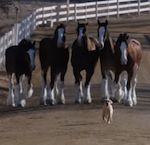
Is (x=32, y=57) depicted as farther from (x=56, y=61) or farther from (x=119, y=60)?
(x=119, y=60)

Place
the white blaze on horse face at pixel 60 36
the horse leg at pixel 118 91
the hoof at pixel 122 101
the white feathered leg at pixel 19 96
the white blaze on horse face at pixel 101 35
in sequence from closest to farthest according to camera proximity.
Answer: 1. the white blaze on horse face at pixel 101 35
2. the horse leg at pixel 118 91
3. the hoof at pixel 122 101
4. the white blaze on horse face at pixel 60 36
5. the white feathered leg at pixel 19 96

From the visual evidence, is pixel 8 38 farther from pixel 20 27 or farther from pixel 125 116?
pixel 125 116

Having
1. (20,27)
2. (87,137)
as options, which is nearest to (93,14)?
(20,27)

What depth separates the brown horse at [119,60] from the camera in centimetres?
2092

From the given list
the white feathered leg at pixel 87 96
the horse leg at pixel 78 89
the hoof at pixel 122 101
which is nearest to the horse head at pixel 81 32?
the horse leg at pixel 78 89

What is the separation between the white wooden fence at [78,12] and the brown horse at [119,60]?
55.8 feet

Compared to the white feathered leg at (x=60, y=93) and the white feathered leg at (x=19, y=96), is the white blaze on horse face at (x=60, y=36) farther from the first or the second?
the white feathered leg at (x=19, y=96)

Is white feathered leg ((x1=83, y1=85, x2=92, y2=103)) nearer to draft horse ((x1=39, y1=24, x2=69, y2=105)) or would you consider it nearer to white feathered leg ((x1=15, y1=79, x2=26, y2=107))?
draft horse ((x1=39, y1=24, x2=69, y2=105))

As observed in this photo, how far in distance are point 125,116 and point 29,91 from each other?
4.68 m

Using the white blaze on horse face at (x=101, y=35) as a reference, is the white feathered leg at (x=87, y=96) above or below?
below

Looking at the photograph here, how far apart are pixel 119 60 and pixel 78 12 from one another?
2904 centimetres

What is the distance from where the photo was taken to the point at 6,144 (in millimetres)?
14852

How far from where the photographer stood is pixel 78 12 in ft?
163

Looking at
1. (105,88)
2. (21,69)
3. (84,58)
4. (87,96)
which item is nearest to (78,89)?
(87,96)
